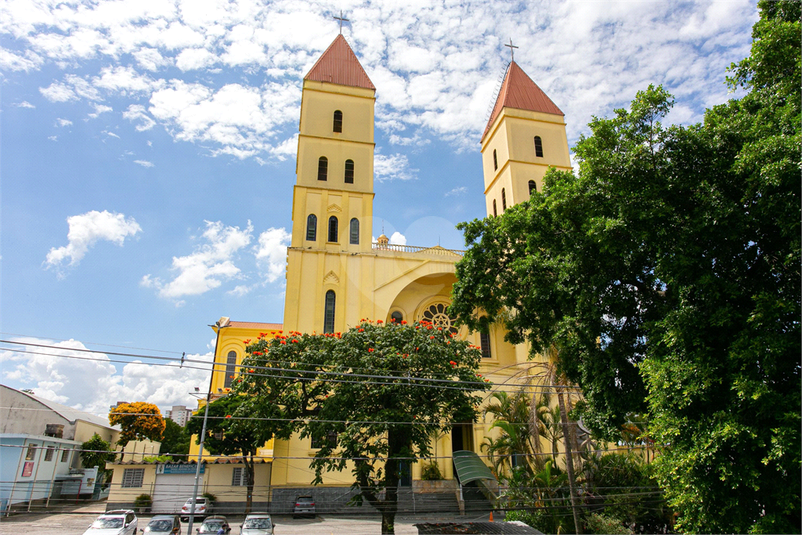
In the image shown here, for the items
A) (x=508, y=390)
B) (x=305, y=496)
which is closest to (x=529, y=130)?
(x=508, y=390)

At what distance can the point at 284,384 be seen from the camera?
17.9 m

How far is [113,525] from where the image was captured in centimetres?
1592

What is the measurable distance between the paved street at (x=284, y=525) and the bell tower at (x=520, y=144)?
58.0ft

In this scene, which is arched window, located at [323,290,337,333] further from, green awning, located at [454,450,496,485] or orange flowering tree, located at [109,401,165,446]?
orange flowering tree, located at [109,401,165,446]

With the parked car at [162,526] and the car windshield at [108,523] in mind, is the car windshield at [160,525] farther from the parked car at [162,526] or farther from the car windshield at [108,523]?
the car windshield at [108,523]

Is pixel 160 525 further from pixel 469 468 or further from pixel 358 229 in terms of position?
pixel 358 229

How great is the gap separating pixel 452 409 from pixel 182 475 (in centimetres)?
1485

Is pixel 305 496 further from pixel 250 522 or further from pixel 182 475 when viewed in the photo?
pixel 182 475

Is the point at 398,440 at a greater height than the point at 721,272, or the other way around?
the point at 721,272

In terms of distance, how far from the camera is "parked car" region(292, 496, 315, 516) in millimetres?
20844

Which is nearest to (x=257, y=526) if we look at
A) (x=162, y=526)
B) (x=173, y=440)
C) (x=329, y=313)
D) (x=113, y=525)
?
(x=162, y=526)

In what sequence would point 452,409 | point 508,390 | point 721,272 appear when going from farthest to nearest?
point 508,390 → point 452,409 → point 721,272

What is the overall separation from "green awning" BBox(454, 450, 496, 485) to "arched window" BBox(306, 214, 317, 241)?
12.5 m

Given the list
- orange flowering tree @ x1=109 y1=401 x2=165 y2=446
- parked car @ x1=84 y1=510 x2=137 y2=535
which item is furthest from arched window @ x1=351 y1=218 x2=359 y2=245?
orange flowering tree @ x1=109 y1=401 x2=165 y2=446
